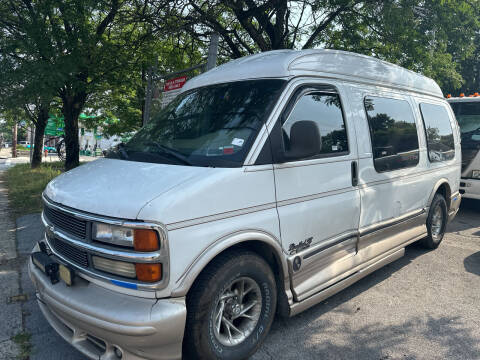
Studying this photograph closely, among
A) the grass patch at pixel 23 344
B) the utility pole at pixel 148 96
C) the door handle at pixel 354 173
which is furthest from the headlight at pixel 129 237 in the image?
the utility pole at pixel 148 96

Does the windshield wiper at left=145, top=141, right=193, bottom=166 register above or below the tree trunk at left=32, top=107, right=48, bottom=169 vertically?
below

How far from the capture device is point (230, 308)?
2891 mm

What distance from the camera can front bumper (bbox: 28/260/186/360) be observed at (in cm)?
232

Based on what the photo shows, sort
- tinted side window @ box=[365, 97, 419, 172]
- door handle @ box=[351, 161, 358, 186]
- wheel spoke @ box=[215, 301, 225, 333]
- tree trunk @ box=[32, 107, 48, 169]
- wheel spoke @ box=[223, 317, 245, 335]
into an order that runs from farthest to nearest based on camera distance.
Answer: tree trunk @ box=[32, 107, 48, 169]
tinted side window @ box=[365, 97, 419, 172]
door handle @ box=[351, 161, 358, 186]
wheel spoke @ box=[223, 317, 245, 335]
wheel spoke @ box=[215, 301, 225, 333]

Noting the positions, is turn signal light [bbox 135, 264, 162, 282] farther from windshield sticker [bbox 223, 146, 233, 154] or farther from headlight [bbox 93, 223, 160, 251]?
windshield sticker [bbox 223, 146, 233, 154]

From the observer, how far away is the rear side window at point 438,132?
5230mm

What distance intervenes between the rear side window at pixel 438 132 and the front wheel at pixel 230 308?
3.45 meters

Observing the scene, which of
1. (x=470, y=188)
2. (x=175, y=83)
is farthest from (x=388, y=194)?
(x=175, y=83)

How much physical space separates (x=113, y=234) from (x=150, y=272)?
0.34 meters

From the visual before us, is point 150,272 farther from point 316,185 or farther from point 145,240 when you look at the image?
point 316,185

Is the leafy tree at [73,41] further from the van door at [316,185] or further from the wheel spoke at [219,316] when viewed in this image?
the wheel spoke at [219,316]

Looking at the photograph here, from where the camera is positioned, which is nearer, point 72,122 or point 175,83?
point 175,83

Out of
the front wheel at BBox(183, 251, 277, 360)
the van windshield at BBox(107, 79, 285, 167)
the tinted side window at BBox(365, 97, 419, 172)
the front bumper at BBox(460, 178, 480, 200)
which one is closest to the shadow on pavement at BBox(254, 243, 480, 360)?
the front wheel at BBox(183, 251, 277, 360)

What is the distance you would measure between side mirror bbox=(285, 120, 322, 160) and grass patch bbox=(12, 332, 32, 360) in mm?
2593
